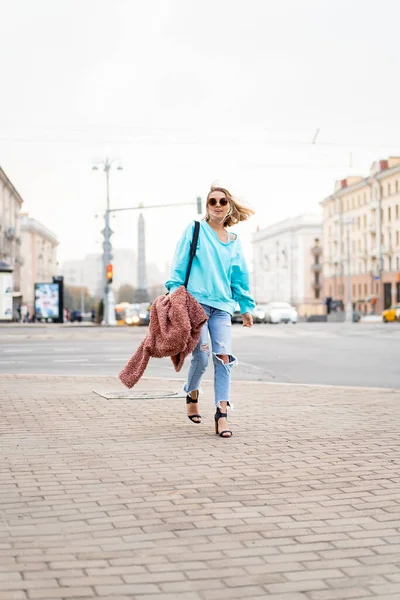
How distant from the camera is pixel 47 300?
55.7 metres

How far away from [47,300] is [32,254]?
254 ft

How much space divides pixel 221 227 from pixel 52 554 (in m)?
3.96

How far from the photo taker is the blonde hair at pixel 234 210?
24.0 feet

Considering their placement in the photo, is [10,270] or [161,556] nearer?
[161,556]

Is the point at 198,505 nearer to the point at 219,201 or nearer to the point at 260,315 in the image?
the point at 219,201

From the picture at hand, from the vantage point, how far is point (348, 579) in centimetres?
358

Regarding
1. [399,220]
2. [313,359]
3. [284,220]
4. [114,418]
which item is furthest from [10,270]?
[284,220]

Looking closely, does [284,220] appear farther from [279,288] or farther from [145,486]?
[145,486]

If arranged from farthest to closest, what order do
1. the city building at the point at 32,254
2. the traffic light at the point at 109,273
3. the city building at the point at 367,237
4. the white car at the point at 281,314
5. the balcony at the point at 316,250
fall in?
1. the balcony at the point at 316,250
2. the city building at the point at 32,254
3. the city building at the point at 367,237
4. the white car at the point at 281,314
5. the traffic light at the point at 109,273

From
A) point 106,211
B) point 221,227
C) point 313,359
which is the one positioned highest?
point 106,211

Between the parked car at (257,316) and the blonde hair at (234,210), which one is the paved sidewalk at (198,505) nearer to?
the blonde hair at (234,210)

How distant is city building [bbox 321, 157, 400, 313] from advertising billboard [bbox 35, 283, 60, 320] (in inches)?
1424

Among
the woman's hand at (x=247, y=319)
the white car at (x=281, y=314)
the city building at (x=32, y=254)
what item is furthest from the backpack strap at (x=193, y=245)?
the city building at (x=32, y=254)

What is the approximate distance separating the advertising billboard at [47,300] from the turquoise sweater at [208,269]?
159 ft
